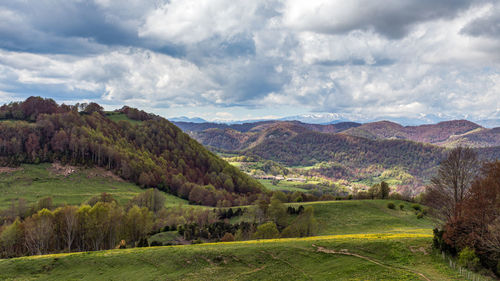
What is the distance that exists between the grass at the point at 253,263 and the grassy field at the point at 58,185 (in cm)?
7715

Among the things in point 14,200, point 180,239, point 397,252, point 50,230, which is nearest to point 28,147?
point 14,200

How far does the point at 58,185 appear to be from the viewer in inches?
5148

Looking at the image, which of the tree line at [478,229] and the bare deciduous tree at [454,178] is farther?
the bare deciduous tree at [454,178]

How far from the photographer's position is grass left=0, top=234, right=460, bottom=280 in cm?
3503

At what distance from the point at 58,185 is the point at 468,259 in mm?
154825

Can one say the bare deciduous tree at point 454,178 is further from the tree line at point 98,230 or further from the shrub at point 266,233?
the shrub at point 266,233

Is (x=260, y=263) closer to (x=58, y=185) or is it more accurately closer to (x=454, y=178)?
(x=454, y=178)

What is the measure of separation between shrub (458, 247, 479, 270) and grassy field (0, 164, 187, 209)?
120294mm

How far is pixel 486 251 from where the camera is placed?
33.5m

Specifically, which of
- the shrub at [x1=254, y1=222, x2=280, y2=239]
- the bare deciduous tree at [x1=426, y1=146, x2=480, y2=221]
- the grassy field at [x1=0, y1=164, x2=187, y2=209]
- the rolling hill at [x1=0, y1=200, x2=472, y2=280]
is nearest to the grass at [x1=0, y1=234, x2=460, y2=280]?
the rolling hill at [x1=0, y1=200, x2=472, y2=280]

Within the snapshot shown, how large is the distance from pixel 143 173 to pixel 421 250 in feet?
529

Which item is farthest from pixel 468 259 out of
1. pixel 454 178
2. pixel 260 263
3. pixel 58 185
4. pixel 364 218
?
pixel 58 185

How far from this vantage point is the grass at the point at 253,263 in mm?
35031

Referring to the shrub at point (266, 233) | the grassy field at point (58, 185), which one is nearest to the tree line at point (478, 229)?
the shrub at point (266, 233)
